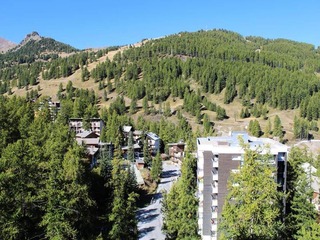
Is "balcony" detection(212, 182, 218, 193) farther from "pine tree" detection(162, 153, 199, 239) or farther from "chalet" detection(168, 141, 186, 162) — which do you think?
"chalet" detection(168, 141, 186, 162)

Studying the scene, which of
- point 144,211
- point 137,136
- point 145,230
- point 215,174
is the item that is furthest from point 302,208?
point 137,136

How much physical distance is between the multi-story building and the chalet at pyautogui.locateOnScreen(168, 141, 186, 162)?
54.6 meters

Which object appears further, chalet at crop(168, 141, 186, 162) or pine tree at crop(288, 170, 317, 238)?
chalet at crop(168, 141, 186, 162)

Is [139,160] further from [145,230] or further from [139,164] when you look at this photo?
[145,230]

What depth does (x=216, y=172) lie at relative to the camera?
38969 mm

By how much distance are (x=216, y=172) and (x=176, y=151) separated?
5986 centimetres

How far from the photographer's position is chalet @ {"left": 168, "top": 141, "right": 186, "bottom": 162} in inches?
→ 3819

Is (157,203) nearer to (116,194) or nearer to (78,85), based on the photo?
(116,194)

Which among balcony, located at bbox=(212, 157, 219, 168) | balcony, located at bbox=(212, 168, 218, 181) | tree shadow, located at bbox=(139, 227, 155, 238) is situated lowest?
tree shadow, located at bbox=(139, 227, 155, 238)

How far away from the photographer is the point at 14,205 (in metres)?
25.5

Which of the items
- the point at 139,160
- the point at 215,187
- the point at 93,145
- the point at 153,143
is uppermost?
the point at 215,187

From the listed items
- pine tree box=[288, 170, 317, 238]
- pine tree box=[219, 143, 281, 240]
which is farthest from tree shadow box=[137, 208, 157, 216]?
pine tree box=[219, 143, 281, 240]

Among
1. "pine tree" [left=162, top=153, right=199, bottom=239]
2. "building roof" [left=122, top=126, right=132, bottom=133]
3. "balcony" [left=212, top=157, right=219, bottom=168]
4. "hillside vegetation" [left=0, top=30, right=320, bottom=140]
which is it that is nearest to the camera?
"pine tree" [left=162, top=153, right=199, bottom=239]

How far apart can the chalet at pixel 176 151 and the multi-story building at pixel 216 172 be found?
179 feet
